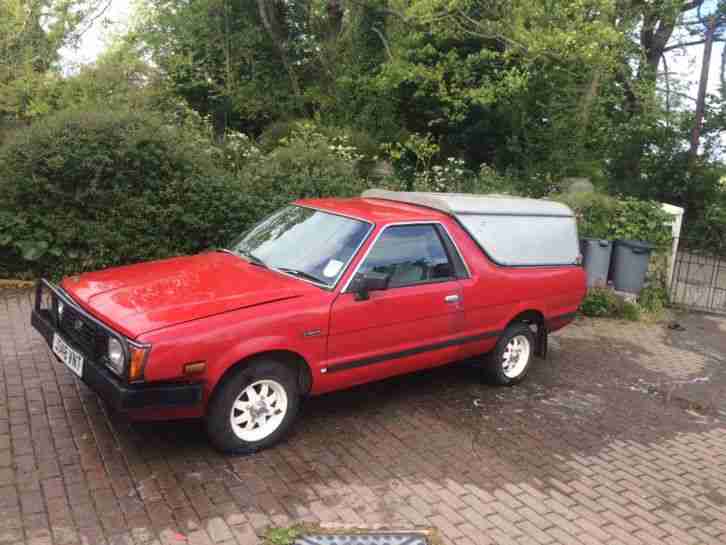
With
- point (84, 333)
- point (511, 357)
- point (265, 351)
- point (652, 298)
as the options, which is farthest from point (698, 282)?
point (84, 333)

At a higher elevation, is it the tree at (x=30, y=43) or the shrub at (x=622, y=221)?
the tree at (x=30, y=43)

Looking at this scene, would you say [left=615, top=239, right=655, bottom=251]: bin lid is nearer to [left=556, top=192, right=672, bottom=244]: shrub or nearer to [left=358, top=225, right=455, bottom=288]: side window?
[left=556, top=192, right=672, bottom=244]: shrub

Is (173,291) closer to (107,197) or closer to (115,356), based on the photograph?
(115,356)

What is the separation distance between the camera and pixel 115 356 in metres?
4.14

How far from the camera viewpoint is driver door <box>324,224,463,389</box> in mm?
4914

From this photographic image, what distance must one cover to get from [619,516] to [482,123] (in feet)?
54.7

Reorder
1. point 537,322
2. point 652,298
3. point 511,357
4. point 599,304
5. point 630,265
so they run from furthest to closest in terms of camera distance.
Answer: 1. point 652,298
2. point 630,265
3. point 599,304
4. point 537,322
5. point 511,357

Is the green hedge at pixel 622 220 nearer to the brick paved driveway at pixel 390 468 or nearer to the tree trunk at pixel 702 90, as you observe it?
the brick paved driveway at pixel 390 468

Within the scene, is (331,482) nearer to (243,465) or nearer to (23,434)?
(243,465)

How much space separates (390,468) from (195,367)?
1.52 meters

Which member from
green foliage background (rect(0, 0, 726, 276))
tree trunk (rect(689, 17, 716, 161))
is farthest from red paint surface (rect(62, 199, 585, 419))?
tree trunk (rect(689, 17, 716, 161))

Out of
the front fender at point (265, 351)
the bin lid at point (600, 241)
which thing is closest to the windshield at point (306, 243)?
the front fender at point (265, 351)

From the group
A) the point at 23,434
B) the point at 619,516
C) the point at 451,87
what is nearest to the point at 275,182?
the point at 23,434

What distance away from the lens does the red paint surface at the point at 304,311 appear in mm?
4184
